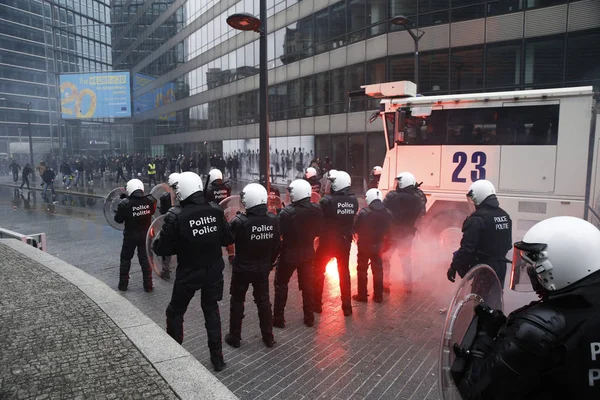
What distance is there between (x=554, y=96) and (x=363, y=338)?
19.4ft

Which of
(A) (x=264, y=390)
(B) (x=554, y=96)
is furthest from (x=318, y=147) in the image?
(A) (x=264, y=390)

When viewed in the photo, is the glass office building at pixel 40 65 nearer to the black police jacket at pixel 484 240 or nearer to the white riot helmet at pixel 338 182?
the white riot helmet at pixel 338 182

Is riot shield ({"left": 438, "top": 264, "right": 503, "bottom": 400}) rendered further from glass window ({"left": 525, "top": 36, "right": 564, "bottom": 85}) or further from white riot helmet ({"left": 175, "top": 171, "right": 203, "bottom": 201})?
glass window ({"left": 525, "top": 36, "right": 564, "bottom": 85})

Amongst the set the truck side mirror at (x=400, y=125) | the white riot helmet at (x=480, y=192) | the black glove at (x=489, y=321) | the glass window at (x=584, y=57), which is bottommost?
the black glove at (x=489, y=321)

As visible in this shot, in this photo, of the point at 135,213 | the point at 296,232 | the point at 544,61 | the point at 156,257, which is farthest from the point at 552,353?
the point at 544,61

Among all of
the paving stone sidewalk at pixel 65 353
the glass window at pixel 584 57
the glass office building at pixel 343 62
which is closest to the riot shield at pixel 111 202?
the paving stone sidewalk at pixel 65 353

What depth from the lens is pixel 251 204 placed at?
511 centimetres

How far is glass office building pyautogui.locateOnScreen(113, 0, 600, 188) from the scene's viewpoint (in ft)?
53.4

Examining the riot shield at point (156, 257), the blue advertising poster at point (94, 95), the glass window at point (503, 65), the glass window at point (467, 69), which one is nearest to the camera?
the riot shield at point (156, 257)

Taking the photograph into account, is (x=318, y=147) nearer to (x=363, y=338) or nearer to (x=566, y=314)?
(x=363, y=338)

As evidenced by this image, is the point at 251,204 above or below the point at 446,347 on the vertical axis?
above

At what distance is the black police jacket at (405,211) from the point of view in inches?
288

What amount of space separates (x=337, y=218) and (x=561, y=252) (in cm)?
443

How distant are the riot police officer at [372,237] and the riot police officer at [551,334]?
4.48m
